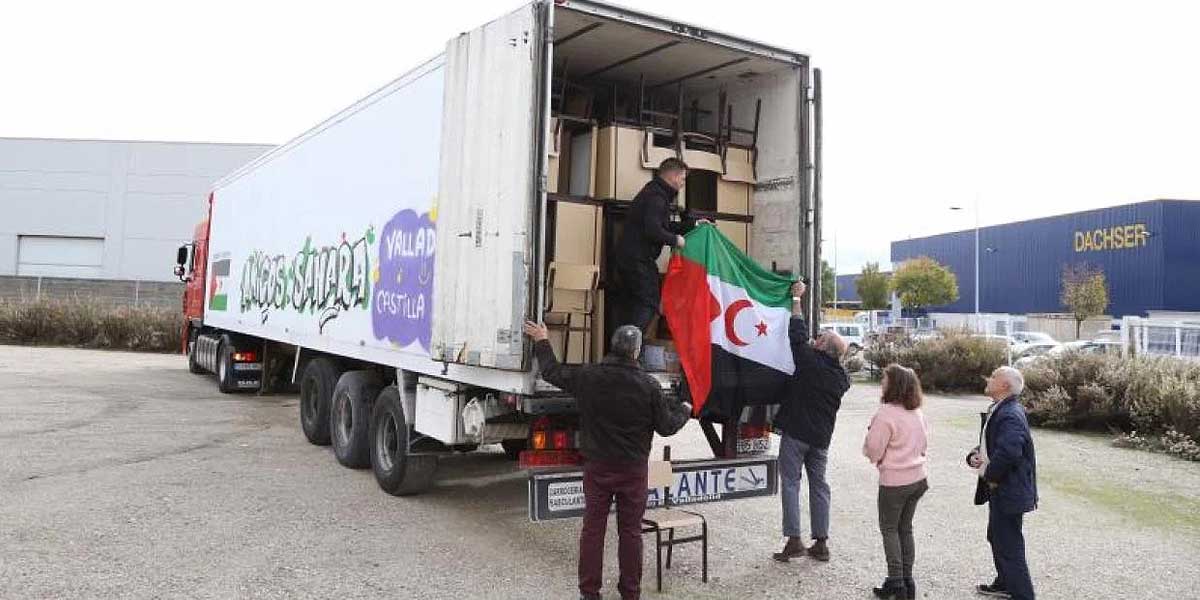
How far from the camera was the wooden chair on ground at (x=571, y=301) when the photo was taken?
216 inches

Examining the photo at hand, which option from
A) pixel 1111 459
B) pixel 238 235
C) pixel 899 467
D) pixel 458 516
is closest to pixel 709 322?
pixel 899 467

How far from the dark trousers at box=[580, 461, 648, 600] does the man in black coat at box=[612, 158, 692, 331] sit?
1336 mm

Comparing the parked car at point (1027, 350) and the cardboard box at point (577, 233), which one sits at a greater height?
the cardboard box at point (577, 233)

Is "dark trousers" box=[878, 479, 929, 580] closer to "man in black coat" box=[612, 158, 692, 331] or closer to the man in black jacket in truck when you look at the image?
the man in black jacket in truck

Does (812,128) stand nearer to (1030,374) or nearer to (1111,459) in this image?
(1111,459)

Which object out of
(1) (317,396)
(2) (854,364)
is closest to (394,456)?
(1) (317,396)

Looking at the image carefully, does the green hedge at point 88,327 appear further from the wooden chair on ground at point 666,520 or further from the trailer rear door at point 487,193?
the wooden chair on ground at point 666,520

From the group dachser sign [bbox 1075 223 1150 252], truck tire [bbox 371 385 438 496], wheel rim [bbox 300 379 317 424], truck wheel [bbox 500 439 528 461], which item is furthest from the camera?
dachser sign [bbox 1075 223 1150 252]

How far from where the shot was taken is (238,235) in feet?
39.0

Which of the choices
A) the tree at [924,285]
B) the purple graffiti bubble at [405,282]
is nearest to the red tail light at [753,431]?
the purple graffiti bubble at [405,282]

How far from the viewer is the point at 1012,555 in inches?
191

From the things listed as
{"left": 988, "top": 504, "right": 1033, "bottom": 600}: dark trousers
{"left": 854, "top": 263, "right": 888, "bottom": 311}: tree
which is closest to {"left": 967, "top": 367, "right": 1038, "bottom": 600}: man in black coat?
{"left": 988, "top": 504, "right": 1033, "bottom": 600}: dark trousers

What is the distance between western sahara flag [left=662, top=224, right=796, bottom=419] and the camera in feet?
18.3

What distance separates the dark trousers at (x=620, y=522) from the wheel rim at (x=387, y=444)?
9.57 feet
